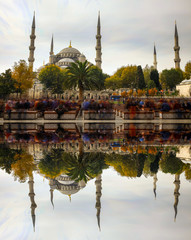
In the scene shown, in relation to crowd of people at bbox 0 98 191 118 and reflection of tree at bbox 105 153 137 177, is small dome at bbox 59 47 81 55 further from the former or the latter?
reflection of tree at bbox 105 153 137 177

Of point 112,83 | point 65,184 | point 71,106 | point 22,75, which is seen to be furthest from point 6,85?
point 65,184

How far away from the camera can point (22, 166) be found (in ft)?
13.3

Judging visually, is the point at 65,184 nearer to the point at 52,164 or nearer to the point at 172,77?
the point at 52,164

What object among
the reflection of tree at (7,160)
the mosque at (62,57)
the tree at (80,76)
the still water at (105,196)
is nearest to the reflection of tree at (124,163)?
the still water at (105,196)

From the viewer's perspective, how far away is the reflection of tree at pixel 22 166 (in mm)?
3484

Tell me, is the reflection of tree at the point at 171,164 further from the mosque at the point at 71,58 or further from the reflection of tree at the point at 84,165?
the mosque at the point at 71,58

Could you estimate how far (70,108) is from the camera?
840 inches

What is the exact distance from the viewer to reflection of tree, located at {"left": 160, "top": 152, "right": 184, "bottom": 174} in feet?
12.5

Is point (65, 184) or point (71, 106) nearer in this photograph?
point (65, 184)

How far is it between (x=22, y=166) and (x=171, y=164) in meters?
2.27

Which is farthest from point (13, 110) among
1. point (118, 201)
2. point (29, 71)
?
point (29, 71)

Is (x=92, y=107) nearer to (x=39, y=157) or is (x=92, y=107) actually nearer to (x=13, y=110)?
(x=13, y=110)

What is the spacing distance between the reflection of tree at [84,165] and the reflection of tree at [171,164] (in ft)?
2.94

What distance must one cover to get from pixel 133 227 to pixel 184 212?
539 millimetres
